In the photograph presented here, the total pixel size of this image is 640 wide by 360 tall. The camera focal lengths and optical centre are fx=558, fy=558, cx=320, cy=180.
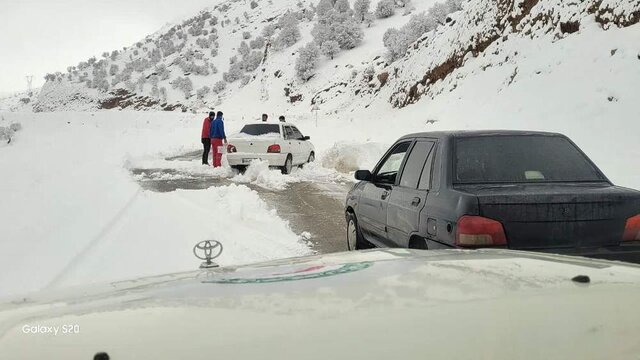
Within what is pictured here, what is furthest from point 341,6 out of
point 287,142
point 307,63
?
point 287,142

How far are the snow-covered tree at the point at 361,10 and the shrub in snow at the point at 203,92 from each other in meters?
24.0

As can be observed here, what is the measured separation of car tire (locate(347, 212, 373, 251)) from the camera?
21.5ft

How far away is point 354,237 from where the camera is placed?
6867 mm

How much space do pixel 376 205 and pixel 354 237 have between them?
3.45ft

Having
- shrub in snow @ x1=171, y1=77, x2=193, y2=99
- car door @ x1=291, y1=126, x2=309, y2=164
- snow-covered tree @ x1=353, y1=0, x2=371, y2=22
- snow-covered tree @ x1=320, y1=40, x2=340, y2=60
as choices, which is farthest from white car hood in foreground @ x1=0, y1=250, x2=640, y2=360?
shrub in snow @ x1=171, y1=77, x2=193, y2=99

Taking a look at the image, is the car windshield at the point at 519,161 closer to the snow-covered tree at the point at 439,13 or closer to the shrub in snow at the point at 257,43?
the snow-covered tree at the point at 439,13

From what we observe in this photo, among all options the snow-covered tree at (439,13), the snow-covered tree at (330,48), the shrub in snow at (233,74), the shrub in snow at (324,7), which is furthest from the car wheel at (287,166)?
the shrub in snow at (233,74)

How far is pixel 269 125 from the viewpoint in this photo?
1616 cm

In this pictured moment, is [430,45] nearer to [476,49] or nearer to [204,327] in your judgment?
[476,49]

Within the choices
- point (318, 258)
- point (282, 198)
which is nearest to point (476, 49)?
point (282, 198)

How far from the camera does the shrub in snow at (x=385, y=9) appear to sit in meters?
65.2

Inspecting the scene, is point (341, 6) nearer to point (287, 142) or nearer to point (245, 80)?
point (245, 80)

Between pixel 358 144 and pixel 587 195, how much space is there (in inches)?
535

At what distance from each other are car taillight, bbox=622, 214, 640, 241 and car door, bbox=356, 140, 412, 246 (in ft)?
6.68
